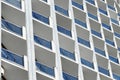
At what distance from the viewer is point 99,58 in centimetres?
3700

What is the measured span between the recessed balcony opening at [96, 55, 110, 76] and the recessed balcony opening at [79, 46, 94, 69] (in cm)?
94

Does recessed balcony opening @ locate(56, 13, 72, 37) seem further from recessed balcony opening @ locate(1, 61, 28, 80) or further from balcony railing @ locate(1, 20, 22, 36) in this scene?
recessed balcony opening @ locate(1, 61, 28, 80)

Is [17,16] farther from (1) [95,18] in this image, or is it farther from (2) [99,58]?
(1) [95,18]

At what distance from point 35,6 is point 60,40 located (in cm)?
296

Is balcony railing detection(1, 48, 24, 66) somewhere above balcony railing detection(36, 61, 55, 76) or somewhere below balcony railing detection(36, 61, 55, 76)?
below

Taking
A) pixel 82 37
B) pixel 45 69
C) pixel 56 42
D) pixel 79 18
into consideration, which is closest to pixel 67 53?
pixel 56 42

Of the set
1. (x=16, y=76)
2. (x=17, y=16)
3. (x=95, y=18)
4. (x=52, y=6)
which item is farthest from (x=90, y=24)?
(x=16, y=76)

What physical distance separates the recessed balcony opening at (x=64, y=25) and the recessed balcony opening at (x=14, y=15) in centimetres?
489

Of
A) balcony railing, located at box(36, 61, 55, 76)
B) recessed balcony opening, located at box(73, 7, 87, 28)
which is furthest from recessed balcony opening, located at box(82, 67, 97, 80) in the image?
recessed balcony opening, located at box(73, 7, 87, 28)

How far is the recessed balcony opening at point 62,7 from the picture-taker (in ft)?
123

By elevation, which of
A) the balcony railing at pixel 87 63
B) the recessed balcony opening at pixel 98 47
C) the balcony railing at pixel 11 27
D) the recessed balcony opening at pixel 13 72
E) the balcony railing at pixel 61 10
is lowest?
the recessed balcony opening at pixel 13 72

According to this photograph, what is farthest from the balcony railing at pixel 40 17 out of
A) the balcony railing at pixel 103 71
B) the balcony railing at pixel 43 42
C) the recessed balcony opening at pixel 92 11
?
the recessed balcony opening at pixel 92 11

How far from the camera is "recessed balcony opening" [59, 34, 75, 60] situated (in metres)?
33.6

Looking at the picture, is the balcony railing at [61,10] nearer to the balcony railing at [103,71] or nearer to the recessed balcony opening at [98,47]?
the recessed balcony opening at [98,47]
